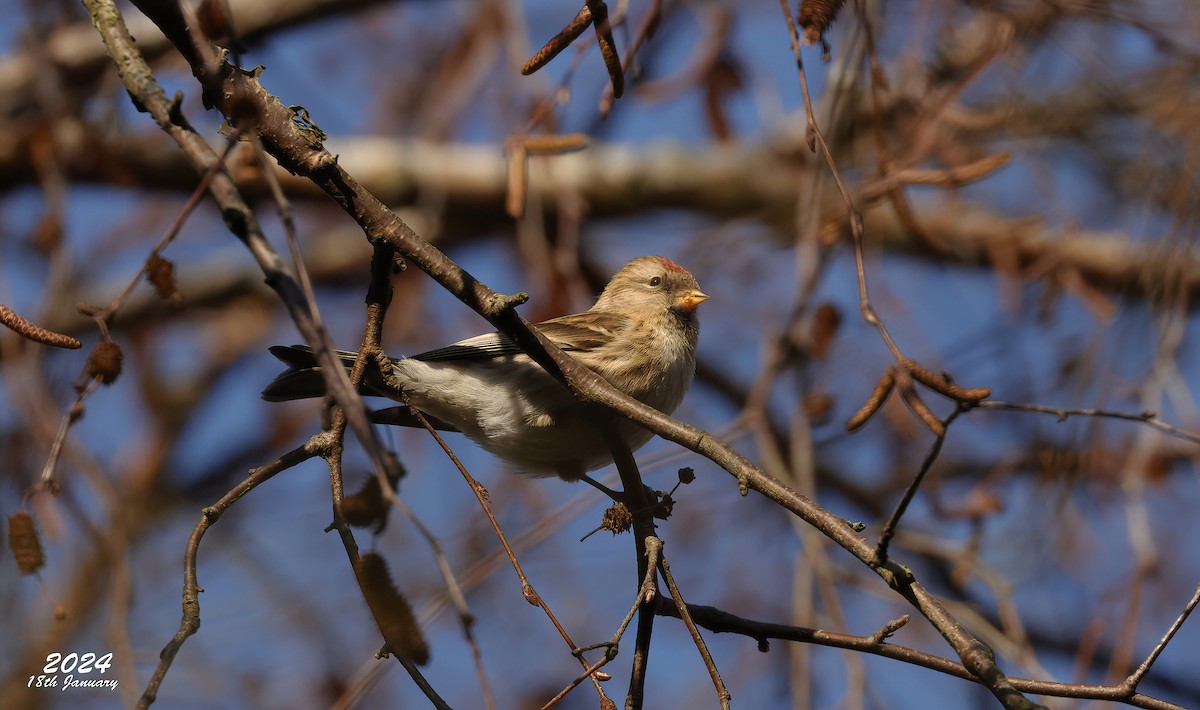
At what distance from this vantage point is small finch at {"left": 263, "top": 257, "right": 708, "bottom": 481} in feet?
11.0

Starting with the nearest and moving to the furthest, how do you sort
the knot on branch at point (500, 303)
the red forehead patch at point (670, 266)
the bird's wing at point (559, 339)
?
the knot on branch at point (500, 303) < the bird's wing at point (559, 339) < the red forehead patch at point (670, 266)

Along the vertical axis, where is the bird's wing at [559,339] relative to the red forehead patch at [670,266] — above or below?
below

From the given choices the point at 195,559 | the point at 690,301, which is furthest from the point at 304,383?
the point at 690,301

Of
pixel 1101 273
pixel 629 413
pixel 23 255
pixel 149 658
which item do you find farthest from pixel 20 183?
pixel 1101 273

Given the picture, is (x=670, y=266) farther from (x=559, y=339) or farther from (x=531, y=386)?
(x=531, y=386)

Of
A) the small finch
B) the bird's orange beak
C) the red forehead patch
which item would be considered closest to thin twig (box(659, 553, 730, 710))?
the small finch

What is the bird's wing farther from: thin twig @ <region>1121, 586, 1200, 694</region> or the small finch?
thin twig @ <region>1121, 586, 1200, 694</region>

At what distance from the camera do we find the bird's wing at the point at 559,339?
359cm

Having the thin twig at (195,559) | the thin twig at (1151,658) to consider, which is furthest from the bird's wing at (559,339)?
the thin twig at (1151,658)

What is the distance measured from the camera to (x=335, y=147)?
756cm

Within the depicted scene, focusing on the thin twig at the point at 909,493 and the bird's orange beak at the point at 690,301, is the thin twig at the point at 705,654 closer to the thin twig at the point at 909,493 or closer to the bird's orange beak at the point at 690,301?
the thin twig at the point at 909,493

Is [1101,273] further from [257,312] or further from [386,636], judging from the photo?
[386,636]

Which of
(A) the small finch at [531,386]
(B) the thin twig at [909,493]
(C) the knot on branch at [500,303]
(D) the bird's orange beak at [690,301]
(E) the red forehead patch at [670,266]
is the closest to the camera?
(B) the thin twig at [909,493]

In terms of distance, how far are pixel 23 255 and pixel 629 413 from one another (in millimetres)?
5414
